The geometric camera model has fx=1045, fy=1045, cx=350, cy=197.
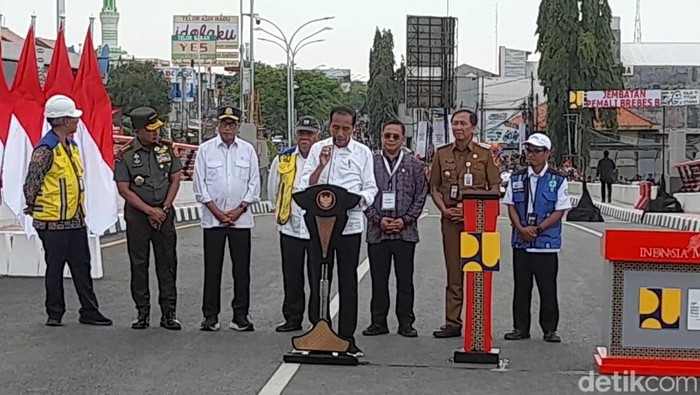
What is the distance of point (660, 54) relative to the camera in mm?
88312

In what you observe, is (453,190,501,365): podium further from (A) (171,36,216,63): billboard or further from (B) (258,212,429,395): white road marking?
(A) (171,36,216,63): billboard

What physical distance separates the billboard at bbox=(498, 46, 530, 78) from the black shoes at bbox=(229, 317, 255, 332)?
101830mm

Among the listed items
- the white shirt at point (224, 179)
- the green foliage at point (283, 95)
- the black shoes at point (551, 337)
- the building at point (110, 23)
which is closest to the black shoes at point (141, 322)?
the white shirt at point (224, 179)

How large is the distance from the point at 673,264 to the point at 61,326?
216 inches

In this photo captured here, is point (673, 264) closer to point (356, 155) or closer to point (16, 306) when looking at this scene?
point (356, 155)

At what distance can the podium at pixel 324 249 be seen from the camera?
26.8 feet

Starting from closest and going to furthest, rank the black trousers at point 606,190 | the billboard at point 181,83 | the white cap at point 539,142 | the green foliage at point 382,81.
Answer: the white cap at point 539,142 → the black trousers at point 606,190 → the billboard at point 181,83 → the green foliage at point 382,81

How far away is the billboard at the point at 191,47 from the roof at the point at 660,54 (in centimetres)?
→ 3543

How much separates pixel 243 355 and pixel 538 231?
9.05ft

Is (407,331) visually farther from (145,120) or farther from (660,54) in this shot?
(660,54)

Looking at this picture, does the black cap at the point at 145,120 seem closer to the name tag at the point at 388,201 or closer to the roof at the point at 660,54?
the name tag at the point at 388,201

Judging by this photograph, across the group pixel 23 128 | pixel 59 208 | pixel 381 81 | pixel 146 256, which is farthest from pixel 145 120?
pixel 381 81

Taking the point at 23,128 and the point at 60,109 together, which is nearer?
the point at 60,109

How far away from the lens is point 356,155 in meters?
8.72
